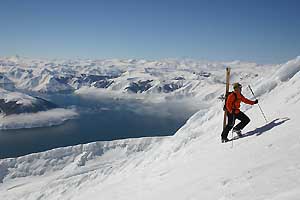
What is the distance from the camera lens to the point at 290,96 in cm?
1647

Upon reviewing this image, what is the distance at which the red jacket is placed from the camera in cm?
1196

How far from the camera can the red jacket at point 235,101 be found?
12.0 m

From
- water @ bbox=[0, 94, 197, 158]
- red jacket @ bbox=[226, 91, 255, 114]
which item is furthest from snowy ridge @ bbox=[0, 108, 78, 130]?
red jacket @ bbox=[226, 91, 255, 114]

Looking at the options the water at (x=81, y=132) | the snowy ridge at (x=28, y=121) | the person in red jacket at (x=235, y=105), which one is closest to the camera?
the person in red jacket at (x=235, y=105)

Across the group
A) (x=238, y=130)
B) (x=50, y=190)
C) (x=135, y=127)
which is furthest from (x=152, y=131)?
(x=238, y=130)

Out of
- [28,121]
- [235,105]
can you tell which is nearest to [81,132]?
[28,121]

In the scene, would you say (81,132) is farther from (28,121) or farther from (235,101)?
(235,101)

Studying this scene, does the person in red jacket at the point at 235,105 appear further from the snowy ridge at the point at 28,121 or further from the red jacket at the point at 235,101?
the snowy ridge at the point at 28,121

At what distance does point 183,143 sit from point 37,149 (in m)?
112

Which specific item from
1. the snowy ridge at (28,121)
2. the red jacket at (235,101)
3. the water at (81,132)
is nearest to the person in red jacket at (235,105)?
the red jacket at (235,101)

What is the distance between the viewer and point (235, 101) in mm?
12086

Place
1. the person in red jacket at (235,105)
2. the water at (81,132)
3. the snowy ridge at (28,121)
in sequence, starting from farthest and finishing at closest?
1. the snowy ridge at (28,121)
2. the water at (81,132)
3. the person in red jacket at (235,105)

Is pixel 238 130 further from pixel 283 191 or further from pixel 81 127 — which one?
pixel 81 127

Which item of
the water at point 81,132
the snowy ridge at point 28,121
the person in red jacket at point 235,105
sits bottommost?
the person in red jacket at point 235,105
